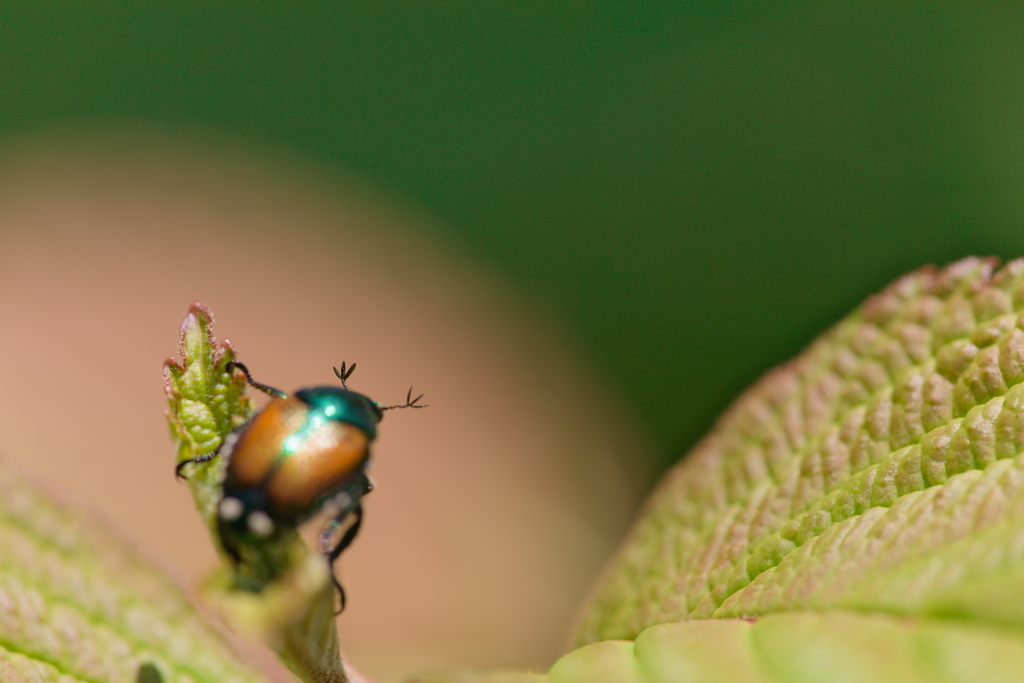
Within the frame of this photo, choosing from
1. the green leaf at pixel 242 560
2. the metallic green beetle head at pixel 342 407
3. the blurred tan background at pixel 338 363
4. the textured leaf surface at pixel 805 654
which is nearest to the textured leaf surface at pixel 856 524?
the textured leaf surface at pixel 805 654

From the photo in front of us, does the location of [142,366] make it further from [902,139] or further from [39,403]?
[902,139]

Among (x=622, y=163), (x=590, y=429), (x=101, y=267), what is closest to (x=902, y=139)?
(x=622, y=163)

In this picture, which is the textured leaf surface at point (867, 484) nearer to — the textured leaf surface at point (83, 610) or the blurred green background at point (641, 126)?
the textured leaf surface at point (83, 610)

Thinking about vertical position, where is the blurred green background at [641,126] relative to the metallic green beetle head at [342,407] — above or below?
above

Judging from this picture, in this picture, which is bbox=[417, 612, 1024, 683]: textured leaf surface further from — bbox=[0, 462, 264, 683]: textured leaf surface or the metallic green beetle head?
bbox=[0, 462, 264, 683]: textured leaf surface

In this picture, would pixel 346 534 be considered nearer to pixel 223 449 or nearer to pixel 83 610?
A: pixel 223 449

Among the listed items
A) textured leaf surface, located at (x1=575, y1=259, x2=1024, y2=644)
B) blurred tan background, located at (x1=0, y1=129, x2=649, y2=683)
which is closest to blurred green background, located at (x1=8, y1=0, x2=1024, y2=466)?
blurred tan background, located at (x1=0, y1=129, x2=649, y2=683)
